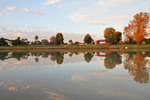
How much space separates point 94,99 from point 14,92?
3.61 m

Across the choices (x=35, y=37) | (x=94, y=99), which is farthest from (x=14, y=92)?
(x=35, y=37)

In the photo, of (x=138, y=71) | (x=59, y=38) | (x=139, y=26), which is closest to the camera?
(x=138, y=71)

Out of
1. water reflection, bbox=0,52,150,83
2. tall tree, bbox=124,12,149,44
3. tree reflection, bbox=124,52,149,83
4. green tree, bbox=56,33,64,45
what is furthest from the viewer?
green tree, bbox=56,33,64,45

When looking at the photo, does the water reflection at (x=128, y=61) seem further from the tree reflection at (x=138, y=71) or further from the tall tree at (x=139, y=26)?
the tall tree at (x=139, y=26)

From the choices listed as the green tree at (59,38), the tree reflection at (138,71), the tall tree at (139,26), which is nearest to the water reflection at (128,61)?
the tree reflection at (138,71)

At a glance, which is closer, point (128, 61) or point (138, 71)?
point (138, 71)

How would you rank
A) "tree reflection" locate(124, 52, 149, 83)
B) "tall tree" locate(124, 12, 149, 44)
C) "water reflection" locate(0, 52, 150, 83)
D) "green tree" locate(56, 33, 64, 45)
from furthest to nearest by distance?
"green tree" locate(56, 33, 64, 45)
"tall tree" locate(124, 12, 149, 44)
"water reflection" locate(0, 52, 150, 83)
"tree reflection" locate(124, 52, 149, 83)

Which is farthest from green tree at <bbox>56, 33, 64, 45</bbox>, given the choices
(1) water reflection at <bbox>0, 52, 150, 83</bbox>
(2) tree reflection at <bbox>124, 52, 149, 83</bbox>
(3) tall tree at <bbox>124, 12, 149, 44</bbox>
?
(2) tree reflection at <bbox>124, 52, 149, 83</bbox>

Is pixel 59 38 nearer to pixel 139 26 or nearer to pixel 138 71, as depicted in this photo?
pixel 139 26

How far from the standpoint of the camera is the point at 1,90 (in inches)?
248

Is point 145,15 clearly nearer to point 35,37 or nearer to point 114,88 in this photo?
point 114,88

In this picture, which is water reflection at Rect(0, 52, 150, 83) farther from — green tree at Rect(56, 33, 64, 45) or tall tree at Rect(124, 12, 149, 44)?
green tree at Rect(56, 33, 64, 45)

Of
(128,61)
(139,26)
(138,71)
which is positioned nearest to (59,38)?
(139,26)

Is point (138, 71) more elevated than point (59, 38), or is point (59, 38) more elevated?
point (59, 38)
